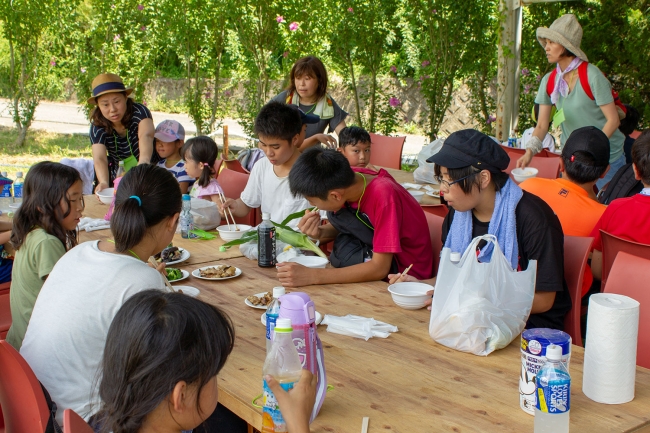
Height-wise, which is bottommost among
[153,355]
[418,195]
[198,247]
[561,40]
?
[198,247]

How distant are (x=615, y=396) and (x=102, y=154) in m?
3.96

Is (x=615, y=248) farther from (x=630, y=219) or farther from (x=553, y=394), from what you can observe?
(x=553, y=394)

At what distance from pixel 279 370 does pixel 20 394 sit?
67 centimetres

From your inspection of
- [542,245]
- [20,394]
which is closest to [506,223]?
[542,245]

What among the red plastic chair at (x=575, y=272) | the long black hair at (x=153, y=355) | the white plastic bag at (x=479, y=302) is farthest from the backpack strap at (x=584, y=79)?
the long black hair at (x=153, y=355)

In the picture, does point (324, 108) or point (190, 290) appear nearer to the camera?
point (190, 290)

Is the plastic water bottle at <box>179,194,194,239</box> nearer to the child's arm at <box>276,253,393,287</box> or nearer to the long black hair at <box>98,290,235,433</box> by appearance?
the child's arm at <box>276,253,393,287</box>

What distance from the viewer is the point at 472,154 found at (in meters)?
2.41

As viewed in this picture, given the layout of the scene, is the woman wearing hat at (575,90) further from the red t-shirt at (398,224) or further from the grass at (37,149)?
the grass at (37,149)

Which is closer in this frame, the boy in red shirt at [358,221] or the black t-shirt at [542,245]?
the black t-shirt at [542,245]

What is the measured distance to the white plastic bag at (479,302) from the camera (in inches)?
78.7

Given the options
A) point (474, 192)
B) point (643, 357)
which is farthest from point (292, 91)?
point (643, 357)

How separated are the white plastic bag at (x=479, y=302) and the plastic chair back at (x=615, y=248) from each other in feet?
2.82

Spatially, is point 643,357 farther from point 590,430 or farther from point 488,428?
point 488,428
